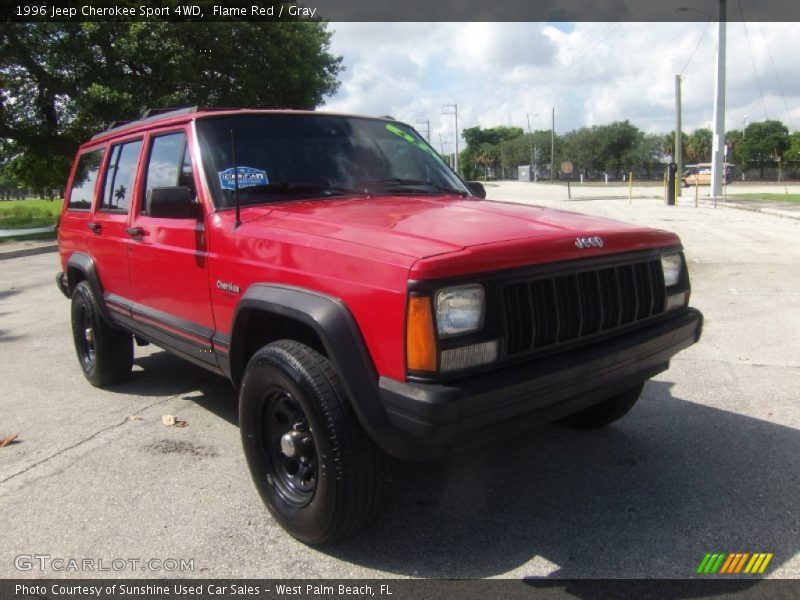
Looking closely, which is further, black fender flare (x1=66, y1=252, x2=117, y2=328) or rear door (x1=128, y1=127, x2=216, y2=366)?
black fender flare (x1=66, y1=252, x2=117, y2=328)

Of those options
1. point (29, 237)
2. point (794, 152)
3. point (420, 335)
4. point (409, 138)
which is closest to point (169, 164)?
point (409, 138)

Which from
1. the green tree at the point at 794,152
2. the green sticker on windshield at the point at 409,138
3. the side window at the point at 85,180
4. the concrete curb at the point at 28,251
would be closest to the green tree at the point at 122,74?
the concrete curb at the point at 28,251

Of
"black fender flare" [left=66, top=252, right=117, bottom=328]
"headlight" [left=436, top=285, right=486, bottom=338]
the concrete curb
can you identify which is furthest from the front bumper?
the concrete curb

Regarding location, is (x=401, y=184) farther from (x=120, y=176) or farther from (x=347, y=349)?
(x=120, y=176)

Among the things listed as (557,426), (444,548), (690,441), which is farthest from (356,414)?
(690,441)

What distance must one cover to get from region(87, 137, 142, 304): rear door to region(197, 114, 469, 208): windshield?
1.11 meters

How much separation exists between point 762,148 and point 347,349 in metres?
83.9

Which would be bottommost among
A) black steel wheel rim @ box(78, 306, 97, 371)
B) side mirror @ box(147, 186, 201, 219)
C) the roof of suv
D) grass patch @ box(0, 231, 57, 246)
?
black steel wheel rim @ box(78, 306, 97, 371)

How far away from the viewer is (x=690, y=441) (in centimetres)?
378

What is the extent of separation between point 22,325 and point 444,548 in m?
6.76

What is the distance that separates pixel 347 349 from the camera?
246 centimetres

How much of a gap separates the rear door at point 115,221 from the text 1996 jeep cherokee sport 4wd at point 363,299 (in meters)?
0.15

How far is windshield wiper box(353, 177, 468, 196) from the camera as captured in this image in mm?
3760

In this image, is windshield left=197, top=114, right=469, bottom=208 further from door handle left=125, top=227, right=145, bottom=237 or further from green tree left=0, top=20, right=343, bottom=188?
green tree left=0, top=20, right=343, bottom=188
